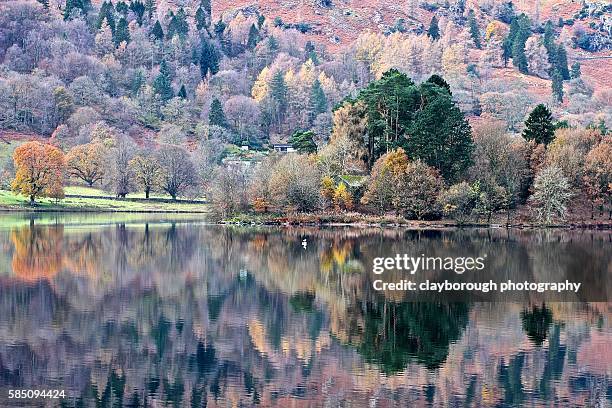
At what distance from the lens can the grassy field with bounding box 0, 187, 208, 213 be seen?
3748 inches

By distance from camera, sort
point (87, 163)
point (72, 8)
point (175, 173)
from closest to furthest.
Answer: point (175, 173) < point (87, 163) < point (72, 8)

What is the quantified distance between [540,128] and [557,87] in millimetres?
111938

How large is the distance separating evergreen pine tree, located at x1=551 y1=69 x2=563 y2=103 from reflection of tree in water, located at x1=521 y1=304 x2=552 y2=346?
159 meters

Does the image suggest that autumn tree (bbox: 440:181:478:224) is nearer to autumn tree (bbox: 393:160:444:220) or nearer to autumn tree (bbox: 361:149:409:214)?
autumn tree (bbox: 393:160:444:220)

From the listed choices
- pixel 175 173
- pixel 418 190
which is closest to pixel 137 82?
pixel 175 173

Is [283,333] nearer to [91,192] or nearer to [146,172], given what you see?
[146,172]

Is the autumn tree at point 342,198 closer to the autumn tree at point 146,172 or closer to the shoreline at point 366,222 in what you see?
the shoreline at point 366,222

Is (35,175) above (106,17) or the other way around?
the other way around

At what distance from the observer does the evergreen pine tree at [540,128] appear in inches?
3184

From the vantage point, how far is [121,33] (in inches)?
7067

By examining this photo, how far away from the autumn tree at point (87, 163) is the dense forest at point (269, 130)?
178mm

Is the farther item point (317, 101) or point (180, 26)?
point (180, 26)

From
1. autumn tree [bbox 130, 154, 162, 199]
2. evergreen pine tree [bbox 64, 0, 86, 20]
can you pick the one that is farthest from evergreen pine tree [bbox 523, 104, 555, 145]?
evergreen pine tree [bbox 64, 0, 86, 20]

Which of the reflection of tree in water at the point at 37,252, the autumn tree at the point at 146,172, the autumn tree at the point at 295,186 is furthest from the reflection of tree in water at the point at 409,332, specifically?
the autumn tree at the point at 146,172
